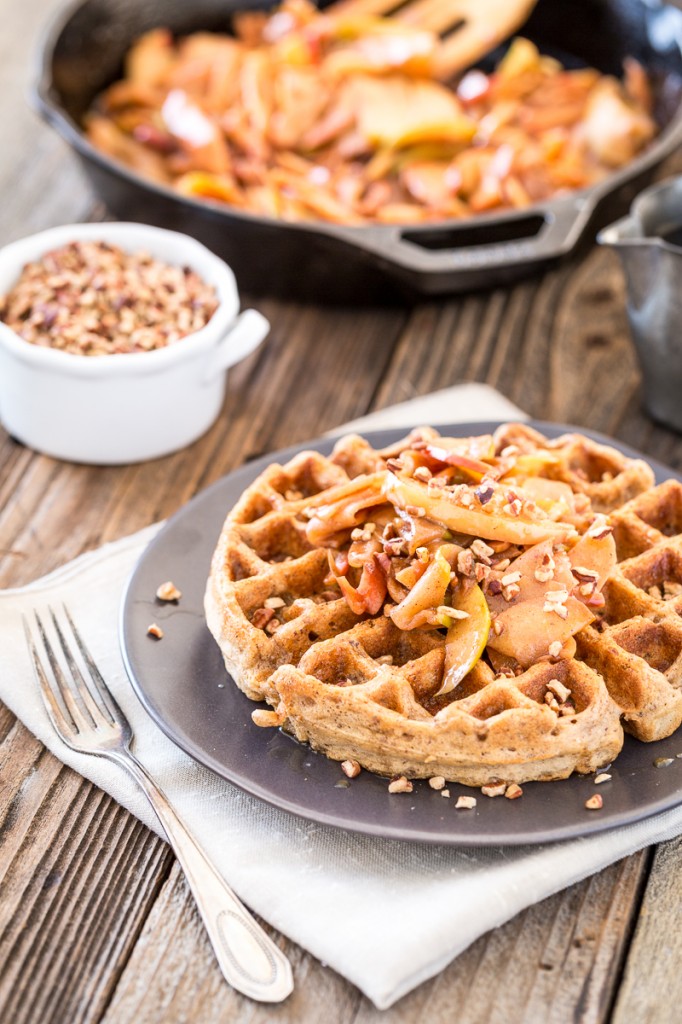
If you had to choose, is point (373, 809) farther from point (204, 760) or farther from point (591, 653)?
point (591, 653)

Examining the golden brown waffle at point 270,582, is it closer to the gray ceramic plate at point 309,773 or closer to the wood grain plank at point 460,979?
the gray ceramic plate at point 309,773

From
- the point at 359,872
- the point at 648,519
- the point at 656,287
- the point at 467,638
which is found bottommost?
the point at 656,287

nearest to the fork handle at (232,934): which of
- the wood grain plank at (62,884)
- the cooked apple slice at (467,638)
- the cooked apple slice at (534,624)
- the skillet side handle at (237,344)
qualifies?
the wood grain plank at (62,884)

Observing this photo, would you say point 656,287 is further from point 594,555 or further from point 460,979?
point 460,979

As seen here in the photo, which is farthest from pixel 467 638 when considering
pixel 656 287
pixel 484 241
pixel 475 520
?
pixel 484 241

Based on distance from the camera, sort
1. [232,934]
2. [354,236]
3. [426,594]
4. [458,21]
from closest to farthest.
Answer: [232,934]
[426,594]
[354,236]
[458,21]

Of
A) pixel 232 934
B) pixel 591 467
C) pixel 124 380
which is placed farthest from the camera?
pixel 124 380
